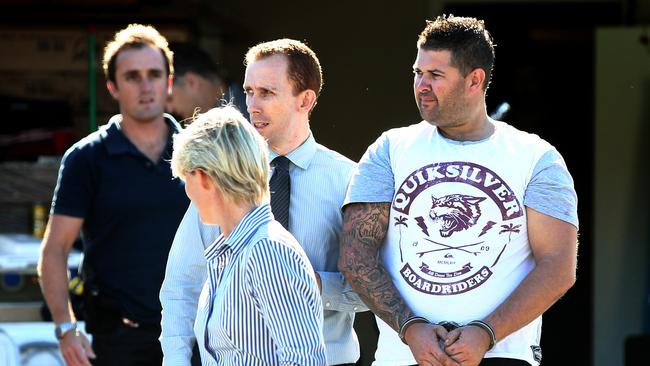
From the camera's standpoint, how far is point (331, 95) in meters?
6.77

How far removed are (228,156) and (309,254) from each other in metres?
0.76

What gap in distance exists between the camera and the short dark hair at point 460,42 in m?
3.00

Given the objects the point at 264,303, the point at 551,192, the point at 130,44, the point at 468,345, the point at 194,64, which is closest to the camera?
the point at 264,303

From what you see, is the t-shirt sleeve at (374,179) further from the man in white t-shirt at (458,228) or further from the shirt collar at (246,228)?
the shirt collar at (246,228)

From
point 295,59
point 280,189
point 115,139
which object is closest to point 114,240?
point 115,139

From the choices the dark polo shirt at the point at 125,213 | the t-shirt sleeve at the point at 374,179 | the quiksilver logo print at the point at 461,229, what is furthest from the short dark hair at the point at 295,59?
the dark polo shirt at the point at 125,213

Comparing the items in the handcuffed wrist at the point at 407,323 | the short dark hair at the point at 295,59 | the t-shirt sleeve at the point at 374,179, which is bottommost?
the handcuffed wrist at the point at 407,323

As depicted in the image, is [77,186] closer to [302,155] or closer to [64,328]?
[64,328]

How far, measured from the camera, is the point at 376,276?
9.61 ft

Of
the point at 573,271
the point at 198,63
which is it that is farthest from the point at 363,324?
the point at 573,271

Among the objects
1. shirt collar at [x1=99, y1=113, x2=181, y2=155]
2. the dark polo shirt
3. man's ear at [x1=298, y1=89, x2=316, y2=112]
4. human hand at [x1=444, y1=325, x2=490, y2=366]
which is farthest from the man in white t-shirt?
shirt collar at [x1=99, y1=113, x2=181, y2=155]

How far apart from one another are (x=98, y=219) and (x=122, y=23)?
234cm

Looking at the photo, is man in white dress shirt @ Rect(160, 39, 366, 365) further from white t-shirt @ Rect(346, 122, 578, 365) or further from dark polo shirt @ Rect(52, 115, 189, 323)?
dark polo shirt @ Rect(52, 115, 189, 323)

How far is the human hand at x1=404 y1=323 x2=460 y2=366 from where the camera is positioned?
2.79 m
